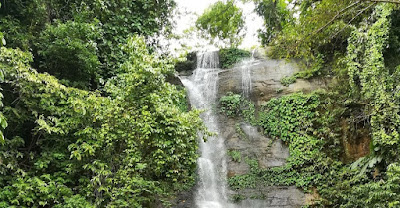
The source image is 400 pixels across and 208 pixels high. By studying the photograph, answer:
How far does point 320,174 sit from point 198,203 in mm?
3735

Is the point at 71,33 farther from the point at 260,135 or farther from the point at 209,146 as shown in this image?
the point at 260,135

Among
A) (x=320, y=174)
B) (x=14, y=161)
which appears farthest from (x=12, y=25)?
(x=320, y=174)

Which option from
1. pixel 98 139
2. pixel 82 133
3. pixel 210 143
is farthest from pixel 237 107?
pixel 82 133

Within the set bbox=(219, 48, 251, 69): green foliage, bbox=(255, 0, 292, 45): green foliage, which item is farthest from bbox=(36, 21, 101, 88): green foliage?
bbox=(255, 0, 292, 45): green foliage

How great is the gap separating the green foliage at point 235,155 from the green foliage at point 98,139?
435 centimetres

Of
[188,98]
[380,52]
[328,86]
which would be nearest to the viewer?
[380,52]

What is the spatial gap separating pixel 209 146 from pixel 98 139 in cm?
593

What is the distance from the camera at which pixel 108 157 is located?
5.66 m

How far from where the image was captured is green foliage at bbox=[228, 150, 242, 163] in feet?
33.1

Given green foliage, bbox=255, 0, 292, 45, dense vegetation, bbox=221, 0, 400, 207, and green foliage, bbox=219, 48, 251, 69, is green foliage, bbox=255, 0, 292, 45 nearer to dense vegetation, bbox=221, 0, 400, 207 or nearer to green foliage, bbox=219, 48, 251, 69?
green foliage, bbox=219, 48, 251, 69

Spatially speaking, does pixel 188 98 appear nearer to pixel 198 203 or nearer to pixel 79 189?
pixel 198 203

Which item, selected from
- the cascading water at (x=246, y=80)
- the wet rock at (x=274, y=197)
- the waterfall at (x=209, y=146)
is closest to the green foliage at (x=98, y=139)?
the waterfall at (x=209, y=146)

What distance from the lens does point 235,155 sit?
10219mm

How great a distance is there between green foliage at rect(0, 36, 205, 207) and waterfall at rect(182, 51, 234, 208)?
1.35 metres
